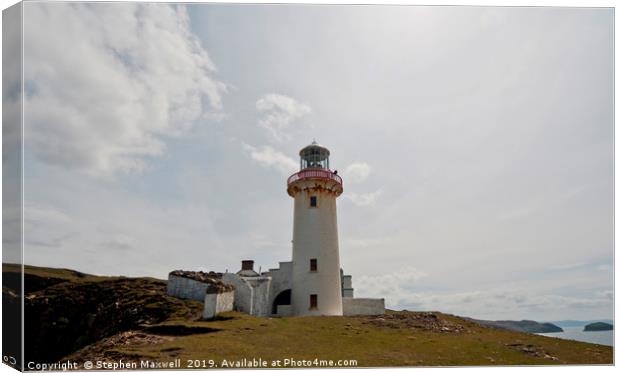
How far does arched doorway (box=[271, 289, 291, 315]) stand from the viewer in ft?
94.2

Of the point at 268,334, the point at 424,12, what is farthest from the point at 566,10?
the point at 268,334

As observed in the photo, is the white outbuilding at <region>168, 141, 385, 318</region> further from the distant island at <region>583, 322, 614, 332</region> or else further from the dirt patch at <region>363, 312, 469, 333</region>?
the distant island at <region>583, 322, 614, 332</region>

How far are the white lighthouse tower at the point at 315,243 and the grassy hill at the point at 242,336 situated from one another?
3166mm

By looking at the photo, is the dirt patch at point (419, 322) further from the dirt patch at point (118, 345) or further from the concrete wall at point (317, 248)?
the dirt patch at point (118, 345)

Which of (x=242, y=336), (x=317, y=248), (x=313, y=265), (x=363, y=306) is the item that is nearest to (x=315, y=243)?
(x=317, y=248)

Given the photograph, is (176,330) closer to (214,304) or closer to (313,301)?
(214,304)

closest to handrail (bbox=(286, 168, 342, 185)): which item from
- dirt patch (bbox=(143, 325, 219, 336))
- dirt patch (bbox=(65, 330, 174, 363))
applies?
dirt patch (bbox=(143, 325, 219, 336))

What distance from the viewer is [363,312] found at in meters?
27.9

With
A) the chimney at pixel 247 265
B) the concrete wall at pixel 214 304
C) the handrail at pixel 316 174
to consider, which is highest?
the handrail at pixel 316 174

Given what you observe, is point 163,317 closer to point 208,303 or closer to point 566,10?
point 208,303

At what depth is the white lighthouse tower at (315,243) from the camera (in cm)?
2708

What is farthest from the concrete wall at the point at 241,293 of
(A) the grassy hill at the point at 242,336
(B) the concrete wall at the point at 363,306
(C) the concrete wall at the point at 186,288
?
(B) the concrete wall at the point at 363,306

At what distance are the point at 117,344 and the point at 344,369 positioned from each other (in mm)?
8703

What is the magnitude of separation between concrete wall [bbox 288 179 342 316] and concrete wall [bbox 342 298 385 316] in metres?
0.91
